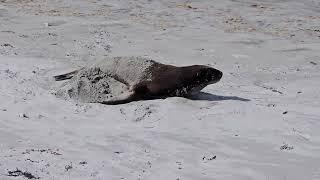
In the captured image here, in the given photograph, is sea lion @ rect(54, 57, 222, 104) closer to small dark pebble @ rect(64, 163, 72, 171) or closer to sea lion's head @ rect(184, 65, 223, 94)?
sea lion's head @ rect(184, 65, 223, 94)

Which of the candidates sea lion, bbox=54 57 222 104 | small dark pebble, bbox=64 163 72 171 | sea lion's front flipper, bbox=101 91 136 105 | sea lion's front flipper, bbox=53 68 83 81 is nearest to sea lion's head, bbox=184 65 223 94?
sea lion, bbox=54 57 222 104

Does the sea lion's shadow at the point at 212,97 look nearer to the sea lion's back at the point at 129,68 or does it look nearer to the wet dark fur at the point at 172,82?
the wet dark fur at the point at 172,82

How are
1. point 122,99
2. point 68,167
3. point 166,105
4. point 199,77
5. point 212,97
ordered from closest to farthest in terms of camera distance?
1. point 68,167
2. point 166,105
3. point 122,99
4. point 199,77
5. point 212,97

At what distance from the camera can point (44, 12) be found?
16094 millimetres

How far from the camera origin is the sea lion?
336 inches

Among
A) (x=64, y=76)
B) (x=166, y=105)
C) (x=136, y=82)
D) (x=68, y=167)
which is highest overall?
(x=68, y=167)

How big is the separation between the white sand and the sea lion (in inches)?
9.4

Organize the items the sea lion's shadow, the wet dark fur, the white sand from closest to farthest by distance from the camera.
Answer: the white sand < the wet dark fur < the sea lion's shadow

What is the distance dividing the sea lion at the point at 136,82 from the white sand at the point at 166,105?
0.24 m

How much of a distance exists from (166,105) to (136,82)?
2.22ft

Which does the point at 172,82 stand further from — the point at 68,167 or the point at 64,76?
the point at 68,167

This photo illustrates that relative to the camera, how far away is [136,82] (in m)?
8.58

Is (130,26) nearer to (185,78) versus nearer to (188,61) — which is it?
(188,61)

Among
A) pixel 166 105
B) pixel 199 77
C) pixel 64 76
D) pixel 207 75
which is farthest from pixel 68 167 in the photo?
pixel 64 76
